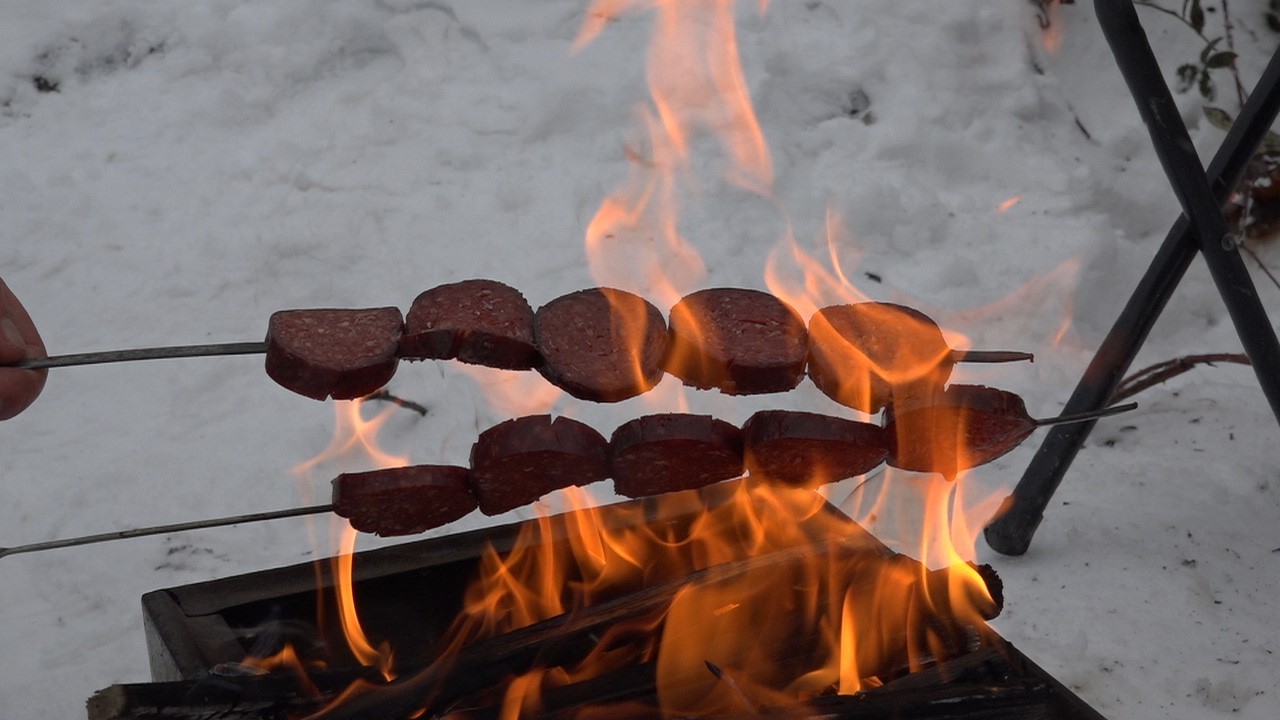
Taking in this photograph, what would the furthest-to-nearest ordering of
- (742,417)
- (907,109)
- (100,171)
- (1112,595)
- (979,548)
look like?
1. (907,109)
2. (100,171)
3. (742,417)
4. (979,548)
5. (1112,595)

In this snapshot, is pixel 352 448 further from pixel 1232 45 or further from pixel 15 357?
pixel 1232 45

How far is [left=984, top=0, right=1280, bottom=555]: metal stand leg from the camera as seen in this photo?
115 inches

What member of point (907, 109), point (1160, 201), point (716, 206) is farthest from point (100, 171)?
point (1160, 201)

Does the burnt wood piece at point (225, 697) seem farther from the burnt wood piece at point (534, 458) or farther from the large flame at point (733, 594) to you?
the burnt wood piece at point (534, 458)

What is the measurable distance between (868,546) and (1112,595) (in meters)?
1.20

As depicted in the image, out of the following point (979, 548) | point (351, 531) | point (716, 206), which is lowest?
point (979, 548)

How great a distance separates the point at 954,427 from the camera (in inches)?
90.0

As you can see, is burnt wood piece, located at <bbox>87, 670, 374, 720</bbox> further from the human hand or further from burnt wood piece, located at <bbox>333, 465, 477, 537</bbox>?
the human hand

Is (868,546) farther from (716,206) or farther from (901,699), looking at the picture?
(716,206)

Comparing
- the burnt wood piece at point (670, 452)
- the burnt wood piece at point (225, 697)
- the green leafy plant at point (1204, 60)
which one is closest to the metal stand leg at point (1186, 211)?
the green leafy plant at point (1204, 60)

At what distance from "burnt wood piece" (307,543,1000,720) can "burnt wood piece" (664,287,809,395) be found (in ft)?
1.25

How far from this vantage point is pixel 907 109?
4805 mm

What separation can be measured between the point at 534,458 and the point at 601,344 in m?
0.23

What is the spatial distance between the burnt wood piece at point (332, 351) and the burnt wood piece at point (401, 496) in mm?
163
